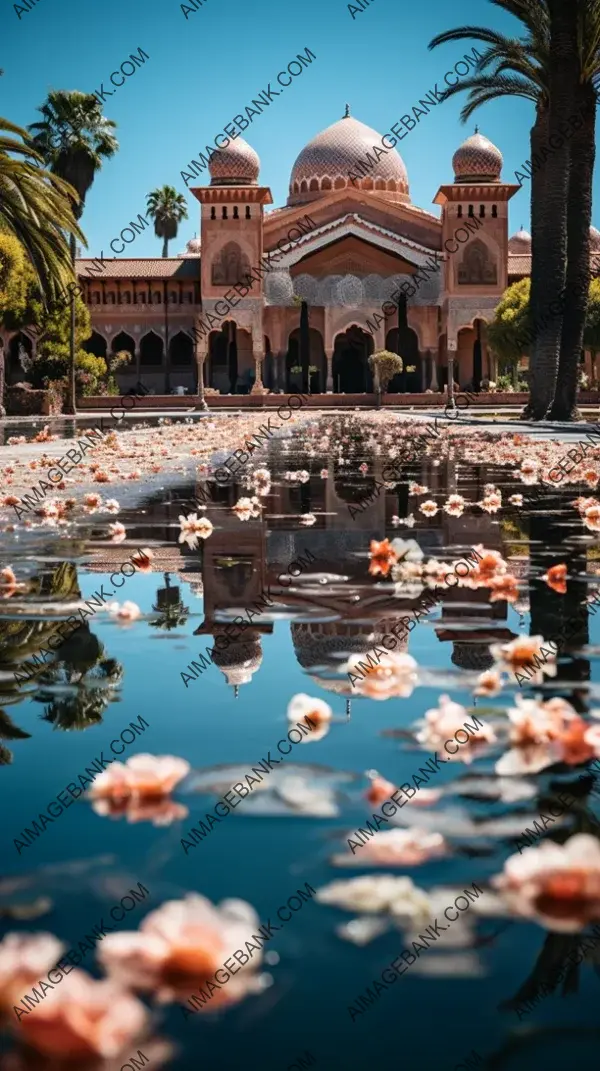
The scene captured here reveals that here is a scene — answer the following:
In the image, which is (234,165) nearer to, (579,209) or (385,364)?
(385,364)

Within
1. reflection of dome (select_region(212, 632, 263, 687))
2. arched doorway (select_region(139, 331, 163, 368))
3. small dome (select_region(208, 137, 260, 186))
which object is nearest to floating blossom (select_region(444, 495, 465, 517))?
reflection of dome (select_region(212, 632, 263, 687))

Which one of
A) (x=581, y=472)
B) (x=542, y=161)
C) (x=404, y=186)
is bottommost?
(x=581, y=472)

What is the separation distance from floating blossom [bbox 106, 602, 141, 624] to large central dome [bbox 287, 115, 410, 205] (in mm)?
63484

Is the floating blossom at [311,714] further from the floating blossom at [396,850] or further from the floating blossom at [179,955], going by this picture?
the floating blossom at [179,955]

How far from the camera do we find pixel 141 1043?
1278 mm

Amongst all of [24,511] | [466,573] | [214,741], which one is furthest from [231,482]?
[214,741]

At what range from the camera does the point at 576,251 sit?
981 inches

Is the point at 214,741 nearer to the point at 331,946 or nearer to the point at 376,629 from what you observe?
the point at 331,946

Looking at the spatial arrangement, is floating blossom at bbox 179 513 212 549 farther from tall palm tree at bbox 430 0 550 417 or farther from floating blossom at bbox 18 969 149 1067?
tall palm tree at bbox 430 0 550 417

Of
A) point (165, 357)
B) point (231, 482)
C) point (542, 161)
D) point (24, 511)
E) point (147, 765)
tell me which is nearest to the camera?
point (147, 765)

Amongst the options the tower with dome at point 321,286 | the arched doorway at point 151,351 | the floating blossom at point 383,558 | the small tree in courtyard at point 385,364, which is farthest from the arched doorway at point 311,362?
the floating blossom at point 383,558

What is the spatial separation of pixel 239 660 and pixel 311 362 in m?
60.7

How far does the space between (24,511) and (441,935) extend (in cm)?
677

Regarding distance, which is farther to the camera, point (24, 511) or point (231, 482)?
point (231, 482)
